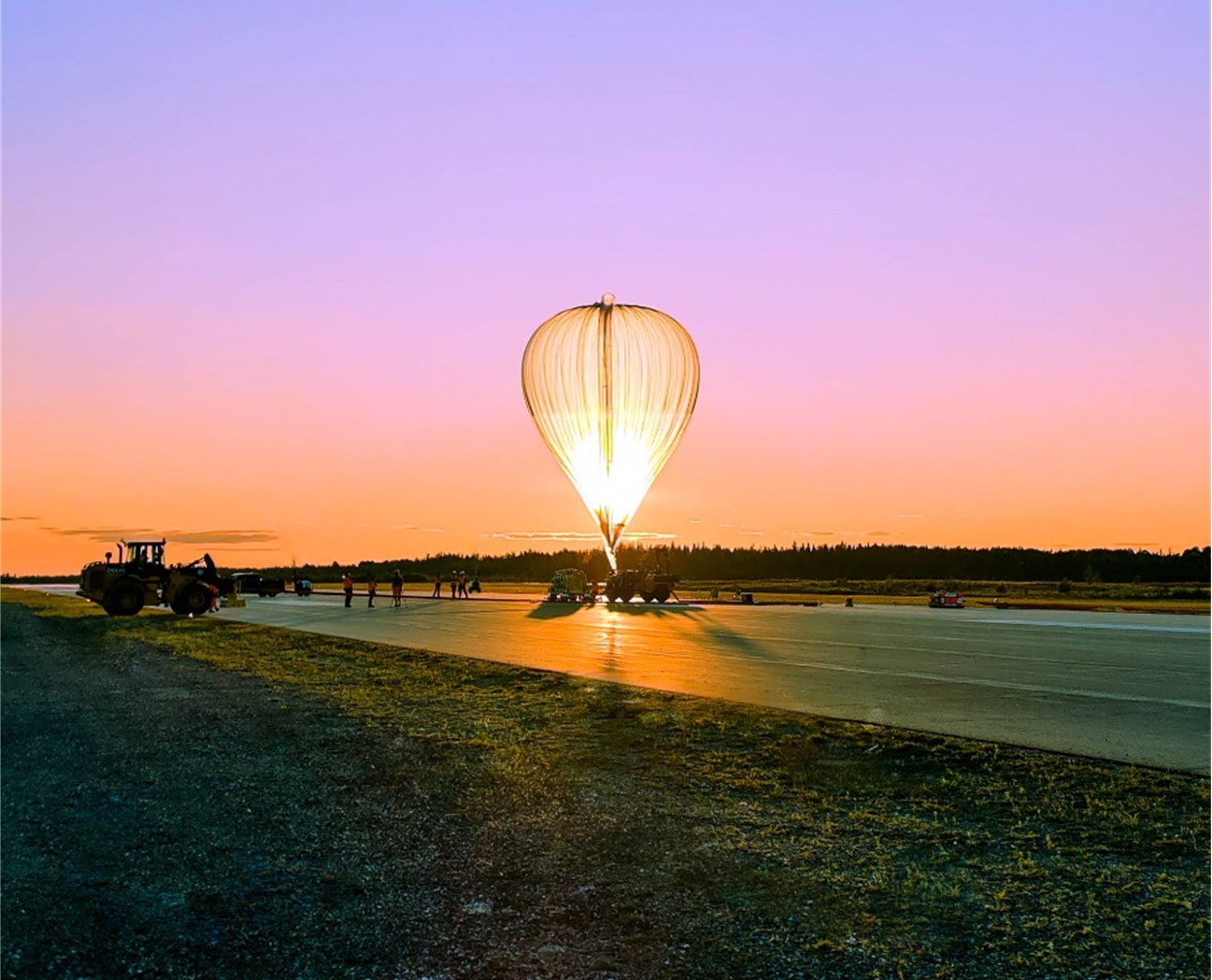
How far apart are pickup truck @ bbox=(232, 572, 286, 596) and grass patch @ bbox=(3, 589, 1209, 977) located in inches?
2771

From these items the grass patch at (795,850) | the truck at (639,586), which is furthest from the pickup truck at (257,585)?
the grass patch at (795,850)

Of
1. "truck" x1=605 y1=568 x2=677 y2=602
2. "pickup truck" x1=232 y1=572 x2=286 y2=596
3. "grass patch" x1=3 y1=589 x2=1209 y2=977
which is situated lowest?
"pickup truck" x1=232 y1=572 x2=286 y2=596

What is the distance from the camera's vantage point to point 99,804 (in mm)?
10789

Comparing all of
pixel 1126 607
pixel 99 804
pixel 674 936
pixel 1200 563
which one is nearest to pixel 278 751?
pixel 99 804

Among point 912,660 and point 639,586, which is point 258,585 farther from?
point 912,660

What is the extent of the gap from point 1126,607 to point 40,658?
4602cm

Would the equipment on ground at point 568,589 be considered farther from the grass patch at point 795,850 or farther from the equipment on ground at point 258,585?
the grass patch at point 795,850

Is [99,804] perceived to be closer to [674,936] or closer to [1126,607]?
[674,936]

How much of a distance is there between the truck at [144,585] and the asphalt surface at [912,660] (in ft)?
5.71

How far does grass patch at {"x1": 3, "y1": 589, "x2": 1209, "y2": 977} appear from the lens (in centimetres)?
682

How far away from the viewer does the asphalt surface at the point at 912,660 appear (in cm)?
1500

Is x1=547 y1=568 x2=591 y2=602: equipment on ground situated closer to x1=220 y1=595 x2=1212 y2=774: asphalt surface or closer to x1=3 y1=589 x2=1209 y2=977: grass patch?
x1=220 y1=595 x2=1212 y2=774: asphalt surface

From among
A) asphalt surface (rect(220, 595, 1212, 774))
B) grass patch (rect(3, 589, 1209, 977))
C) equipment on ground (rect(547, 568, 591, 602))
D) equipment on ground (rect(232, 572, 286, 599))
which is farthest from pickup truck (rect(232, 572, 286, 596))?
grass patch (rect(3, 589, 1209, 977))

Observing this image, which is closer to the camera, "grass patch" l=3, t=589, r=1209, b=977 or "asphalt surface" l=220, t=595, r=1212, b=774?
"grass patch" l=3, t=589, r=1209, b=977
